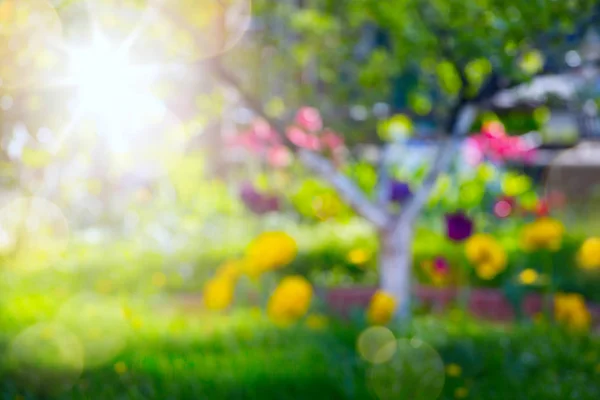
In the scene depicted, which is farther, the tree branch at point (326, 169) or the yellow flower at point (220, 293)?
the yellow flower at point (220, 293)

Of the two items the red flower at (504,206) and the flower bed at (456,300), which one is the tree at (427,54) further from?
the red flower at (504,206)

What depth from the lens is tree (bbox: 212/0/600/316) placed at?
282 cm

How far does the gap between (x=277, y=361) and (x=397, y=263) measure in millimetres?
968

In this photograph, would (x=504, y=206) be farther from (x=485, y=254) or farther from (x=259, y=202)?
(x=485, y=254)

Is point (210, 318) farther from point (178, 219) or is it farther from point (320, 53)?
point (178, 219)

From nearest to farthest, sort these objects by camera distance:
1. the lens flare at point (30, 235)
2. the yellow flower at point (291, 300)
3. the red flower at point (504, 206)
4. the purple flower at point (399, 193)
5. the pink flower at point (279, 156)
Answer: the yellow flower at point (291, 300)
the purple flower at point (399, 193)
the lens flare at point (30, 235)
the red flower at point (504, 206)
the pink flower at point (279, 156)

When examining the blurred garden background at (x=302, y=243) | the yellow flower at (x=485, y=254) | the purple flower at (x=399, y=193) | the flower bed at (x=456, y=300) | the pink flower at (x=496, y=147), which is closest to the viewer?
the blurred garden background at (x=302, y=243)

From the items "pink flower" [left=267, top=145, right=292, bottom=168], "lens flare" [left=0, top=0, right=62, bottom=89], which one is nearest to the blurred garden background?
"lens flare" [left=0, top=0, right=62, bottom=89]

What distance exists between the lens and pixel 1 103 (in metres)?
2.52

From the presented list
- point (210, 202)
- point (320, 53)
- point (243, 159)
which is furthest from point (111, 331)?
point (243, 159)

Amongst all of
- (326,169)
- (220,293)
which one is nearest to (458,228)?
(326,169)

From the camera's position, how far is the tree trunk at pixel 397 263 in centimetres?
348

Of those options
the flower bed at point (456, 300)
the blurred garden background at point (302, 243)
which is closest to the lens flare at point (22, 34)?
the blurred garden background at point (302, 243)

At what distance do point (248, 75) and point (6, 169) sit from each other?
5.57 ft
